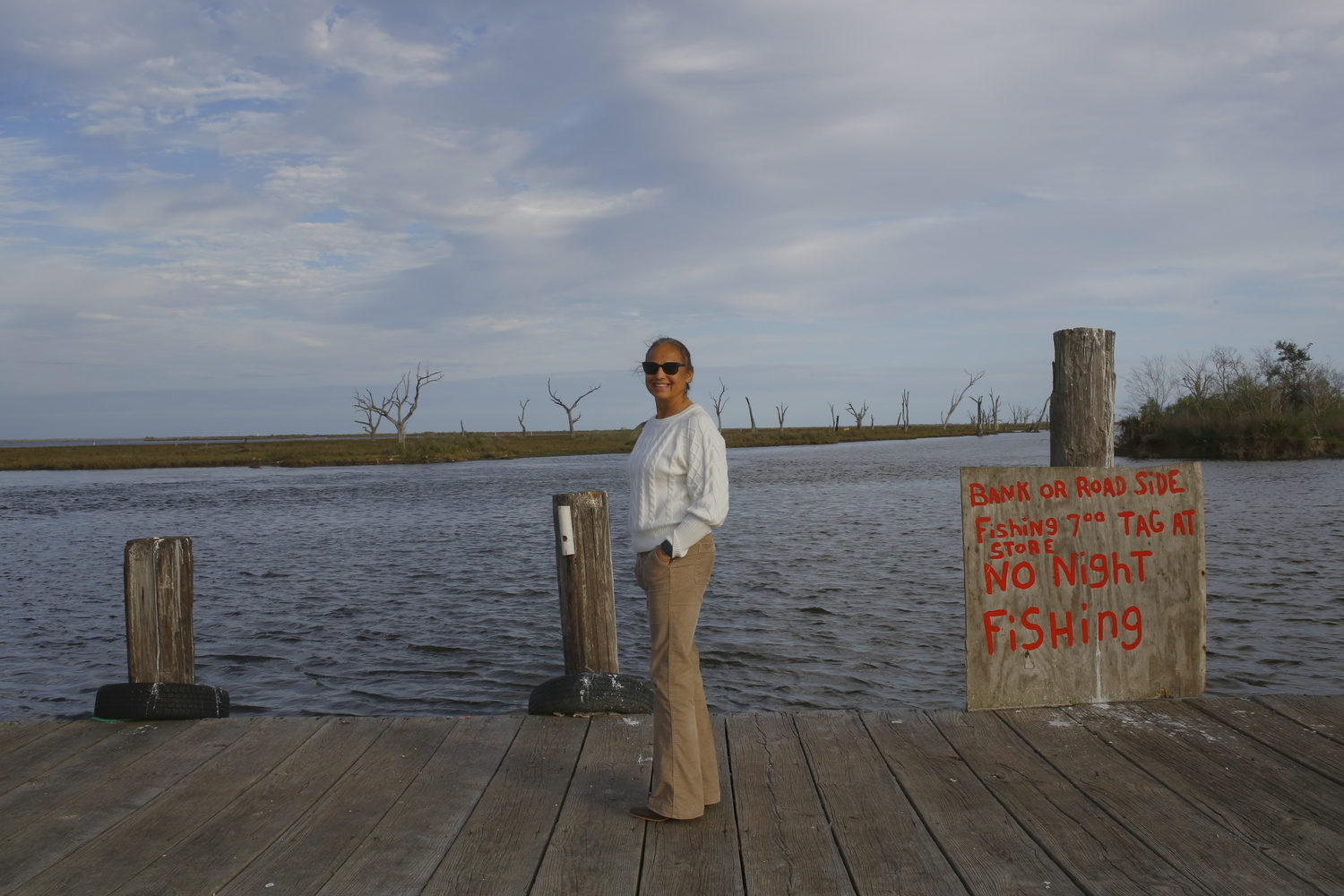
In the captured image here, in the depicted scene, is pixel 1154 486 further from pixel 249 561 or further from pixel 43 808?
pixel 249 561

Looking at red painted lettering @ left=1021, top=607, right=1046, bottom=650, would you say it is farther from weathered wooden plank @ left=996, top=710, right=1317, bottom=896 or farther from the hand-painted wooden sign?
weathered wooden plank @ left=996, top=710, right=1317, bottom=896

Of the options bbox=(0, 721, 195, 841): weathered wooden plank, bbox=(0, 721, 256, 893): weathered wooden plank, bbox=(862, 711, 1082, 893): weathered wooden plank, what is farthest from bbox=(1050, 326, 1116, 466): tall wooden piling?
bbox=(0, 721, 195, 841): weathered wooden plank

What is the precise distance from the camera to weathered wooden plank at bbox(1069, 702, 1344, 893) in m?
3.35

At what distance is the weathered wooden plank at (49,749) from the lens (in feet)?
14.7

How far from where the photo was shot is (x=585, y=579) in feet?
18.4

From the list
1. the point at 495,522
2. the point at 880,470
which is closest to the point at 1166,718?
the point at 495,522

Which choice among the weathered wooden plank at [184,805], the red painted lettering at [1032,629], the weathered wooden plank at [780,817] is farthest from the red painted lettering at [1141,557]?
the weathered wooden plank at [184,805]

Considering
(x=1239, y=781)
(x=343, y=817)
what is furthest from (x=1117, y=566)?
(x=343, y=817)

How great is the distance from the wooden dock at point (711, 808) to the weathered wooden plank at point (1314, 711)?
0.9 inches

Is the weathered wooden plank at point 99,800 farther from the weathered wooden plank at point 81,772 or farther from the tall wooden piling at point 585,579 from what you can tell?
the tall wooden piling at point 585,579

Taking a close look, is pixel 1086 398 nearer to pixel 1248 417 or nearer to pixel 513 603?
pixel 513 603

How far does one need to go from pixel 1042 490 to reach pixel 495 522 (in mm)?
21060

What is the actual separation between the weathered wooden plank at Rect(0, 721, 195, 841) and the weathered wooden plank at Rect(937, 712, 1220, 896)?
157 inches

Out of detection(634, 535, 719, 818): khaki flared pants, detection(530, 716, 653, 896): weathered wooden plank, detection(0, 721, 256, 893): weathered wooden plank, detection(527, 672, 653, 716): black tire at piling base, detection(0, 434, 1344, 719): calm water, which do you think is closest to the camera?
detection(530, 716, 653, 896): weathered wooden plank
